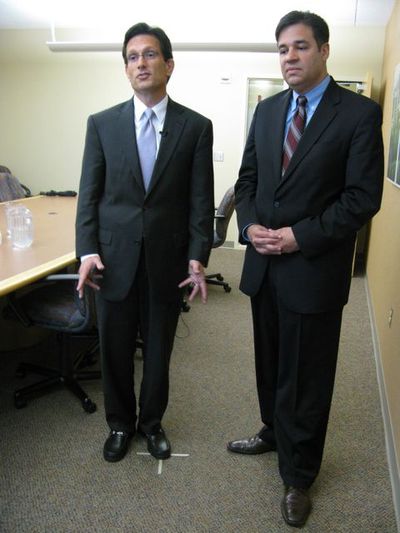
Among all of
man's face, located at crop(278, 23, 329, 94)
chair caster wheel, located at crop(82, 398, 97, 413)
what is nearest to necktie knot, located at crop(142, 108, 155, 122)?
man's face, located at crop(278, 23, 329, 94)

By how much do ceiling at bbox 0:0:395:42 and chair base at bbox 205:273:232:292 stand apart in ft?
9.03

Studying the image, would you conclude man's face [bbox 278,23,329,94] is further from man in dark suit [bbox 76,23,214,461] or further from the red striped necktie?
man in dark suit [bbox 76,23,214,461]

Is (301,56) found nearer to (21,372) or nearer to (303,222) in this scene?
(303,222)

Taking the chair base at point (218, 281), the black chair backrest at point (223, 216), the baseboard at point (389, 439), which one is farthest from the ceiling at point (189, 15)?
the baseboard at point (389, 439)

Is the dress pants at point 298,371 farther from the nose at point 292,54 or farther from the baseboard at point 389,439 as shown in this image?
the nose at point 292,54

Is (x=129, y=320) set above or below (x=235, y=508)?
above

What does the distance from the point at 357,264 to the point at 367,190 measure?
3855 millimetres

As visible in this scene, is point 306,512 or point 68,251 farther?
point 68,251

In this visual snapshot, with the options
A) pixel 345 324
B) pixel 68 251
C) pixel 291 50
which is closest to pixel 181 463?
pixel 68 251

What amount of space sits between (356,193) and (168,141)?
660mm

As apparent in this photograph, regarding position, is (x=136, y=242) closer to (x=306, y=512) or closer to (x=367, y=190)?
(x=367, y=190)

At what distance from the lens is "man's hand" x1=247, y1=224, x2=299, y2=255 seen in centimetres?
136

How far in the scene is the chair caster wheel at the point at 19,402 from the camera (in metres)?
2.15

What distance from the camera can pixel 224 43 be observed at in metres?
4.36
